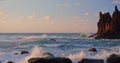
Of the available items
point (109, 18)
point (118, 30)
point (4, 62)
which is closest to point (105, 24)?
point (109, 18)

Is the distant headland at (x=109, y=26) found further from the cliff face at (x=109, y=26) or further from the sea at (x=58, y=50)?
the sea at (x=58, y=50)

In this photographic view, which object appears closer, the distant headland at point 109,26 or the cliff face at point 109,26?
the distant headland at point 109,26

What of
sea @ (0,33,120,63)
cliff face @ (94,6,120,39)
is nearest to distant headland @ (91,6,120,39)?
cliff face @ (94,6,120,39)

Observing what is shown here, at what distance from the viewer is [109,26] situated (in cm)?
9400

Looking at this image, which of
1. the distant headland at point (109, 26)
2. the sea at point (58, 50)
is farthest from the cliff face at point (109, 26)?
the sea at point (58, 50)

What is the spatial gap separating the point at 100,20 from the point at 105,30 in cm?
580

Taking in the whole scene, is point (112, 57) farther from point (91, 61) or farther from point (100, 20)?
point (100, 20)

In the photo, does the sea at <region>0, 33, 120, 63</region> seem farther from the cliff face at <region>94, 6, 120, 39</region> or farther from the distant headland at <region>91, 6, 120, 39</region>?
the cliff face at <region>94, 6, 120, 39</region>

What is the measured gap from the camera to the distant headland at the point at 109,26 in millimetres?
87431

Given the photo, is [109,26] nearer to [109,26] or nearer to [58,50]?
[109,26]

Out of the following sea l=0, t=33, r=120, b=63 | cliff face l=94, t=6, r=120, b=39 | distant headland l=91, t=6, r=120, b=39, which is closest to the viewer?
A: sea l=0, t=33, r=120, b=63

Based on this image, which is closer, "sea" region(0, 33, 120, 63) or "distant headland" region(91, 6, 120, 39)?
"sea" region(0, 33, 120, 63)

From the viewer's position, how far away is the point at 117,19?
300ft

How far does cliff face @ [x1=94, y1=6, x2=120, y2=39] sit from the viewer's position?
87575 millimetres
